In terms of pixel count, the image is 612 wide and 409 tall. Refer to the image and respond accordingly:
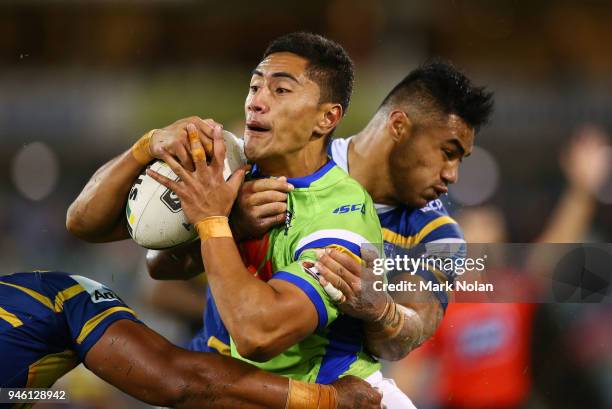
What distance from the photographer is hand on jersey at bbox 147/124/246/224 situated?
2.42 metres

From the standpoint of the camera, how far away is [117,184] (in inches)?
103

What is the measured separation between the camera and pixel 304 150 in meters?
2.67

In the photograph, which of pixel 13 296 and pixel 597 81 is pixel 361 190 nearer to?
pixel 13 296

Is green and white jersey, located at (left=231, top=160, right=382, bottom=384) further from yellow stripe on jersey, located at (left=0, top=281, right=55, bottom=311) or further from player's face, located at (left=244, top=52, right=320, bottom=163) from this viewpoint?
yellow stripe on jersey, located at (left=0, top=281, right=55, bottom=311)

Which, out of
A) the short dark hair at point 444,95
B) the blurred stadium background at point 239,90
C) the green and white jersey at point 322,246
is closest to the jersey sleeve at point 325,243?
the green and white jersey at point 322,246

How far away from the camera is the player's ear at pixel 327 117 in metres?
2.68

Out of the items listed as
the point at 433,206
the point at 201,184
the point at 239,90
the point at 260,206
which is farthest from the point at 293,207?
the point at 239,90

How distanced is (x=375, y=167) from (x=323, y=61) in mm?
646

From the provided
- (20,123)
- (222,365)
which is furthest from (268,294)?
(20,123)

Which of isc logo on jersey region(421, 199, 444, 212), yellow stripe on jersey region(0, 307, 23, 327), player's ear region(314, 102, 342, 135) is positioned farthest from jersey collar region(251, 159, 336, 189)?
yellow stripe on jersey region(0, 307, 23, 327)

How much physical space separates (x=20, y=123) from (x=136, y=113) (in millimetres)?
795

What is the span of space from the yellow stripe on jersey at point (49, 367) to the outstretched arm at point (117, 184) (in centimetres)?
42

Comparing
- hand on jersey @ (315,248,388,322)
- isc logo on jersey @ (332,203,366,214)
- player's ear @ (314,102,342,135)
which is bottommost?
hand on jersey @ (315,248,388,322)

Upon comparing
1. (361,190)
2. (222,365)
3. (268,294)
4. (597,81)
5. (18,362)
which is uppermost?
(597,81)
